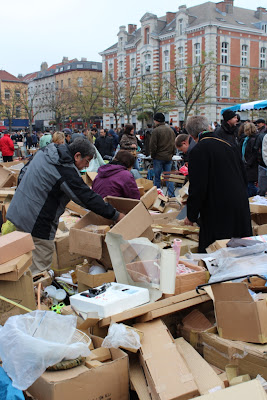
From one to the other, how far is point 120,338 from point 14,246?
47.8 inches

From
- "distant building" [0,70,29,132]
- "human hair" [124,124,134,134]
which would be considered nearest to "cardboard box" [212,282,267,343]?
"human hair" [124,124,134,134]

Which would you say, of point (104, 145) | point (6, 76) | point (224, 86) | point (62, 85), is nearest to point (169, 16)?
point (224, 86)

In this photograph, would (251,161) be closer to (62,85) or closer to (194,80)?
(194,80)

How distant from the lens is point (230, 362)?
2.64 m

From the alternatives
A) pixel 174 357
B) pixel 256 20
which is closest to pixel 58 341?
pixel 174 357

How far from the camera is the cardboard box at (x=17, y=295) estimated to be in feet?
10.5

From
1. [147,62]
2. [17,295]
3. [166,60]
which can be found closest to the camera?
[17,295]

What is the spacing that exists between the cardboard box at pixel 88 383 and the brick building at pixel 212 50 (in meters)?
39.7

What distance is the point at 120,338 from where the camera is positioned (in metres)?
2.56

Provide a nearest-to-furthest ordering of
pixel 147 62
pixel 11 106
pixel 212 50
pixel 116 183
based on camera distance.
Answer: pixel 116 183, pixel 212 50, pixel 147 62, pixel 11 106

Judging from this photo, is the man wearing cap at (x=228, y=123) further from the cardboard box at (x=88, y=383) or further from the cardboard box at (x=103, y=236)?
the cardboard box at (x=88, y=383)

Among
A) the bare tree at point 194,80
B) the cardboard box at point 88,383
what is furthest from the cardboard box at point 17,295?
the bare tree at point 194,80

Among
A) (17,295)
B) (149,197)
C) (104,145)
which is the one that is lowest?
(17,295)

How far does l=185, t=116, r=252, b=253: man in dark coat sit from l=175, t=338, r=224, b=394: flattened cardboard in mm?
1359
